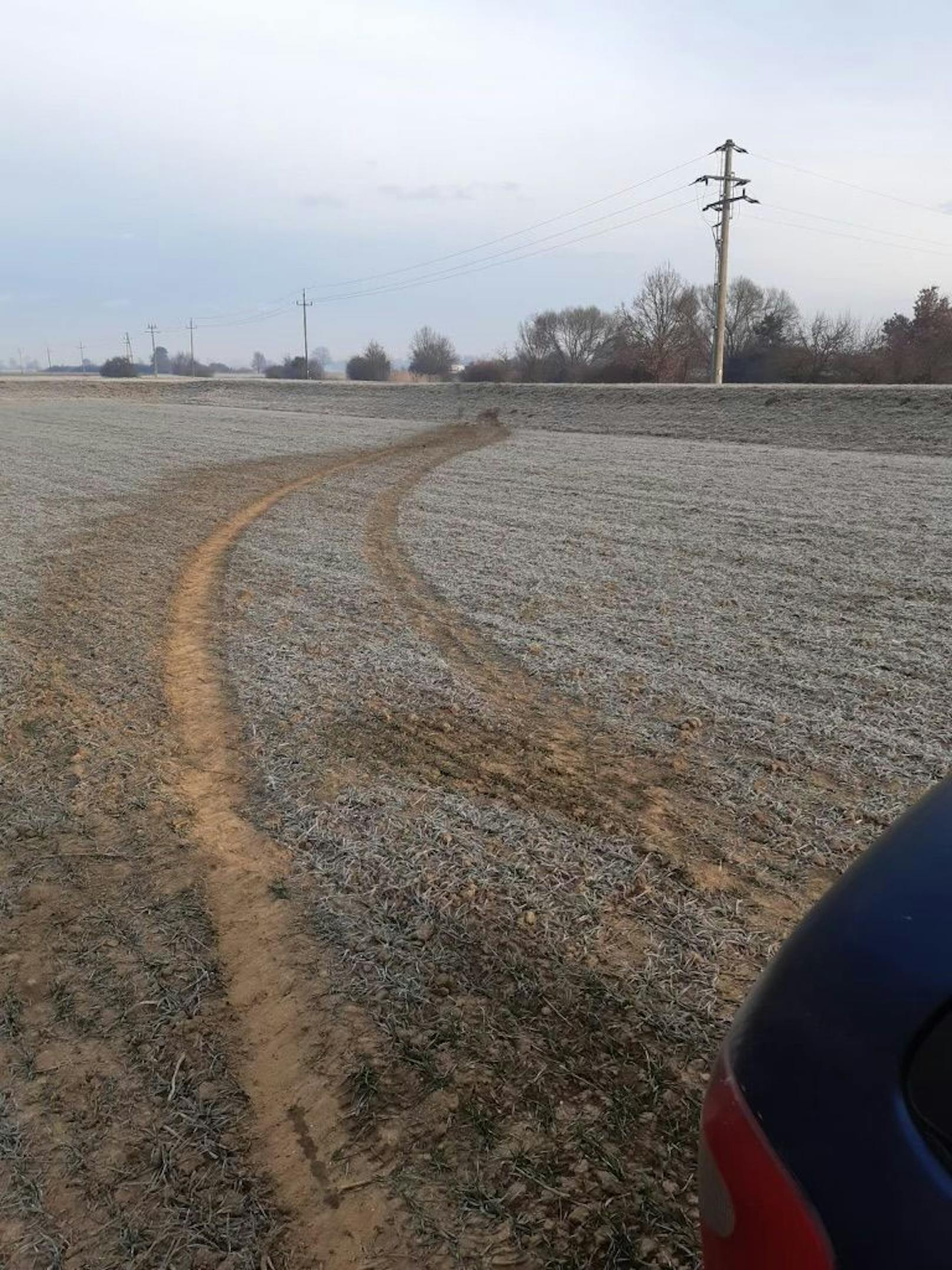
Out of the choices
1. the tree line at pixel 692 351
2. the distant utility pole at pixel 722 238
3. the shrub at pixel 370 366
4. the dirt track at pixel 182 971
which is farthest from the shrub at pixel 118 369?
the dirt track at pixel 182 971

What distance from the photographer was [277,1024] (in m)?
2.77

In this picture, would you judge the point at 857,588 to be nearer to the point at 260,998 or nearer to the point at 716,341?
the point at 260,998

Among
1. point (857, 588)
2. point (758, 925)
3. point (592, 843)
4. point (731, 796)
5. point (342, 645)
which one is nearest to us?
point (758, 925)

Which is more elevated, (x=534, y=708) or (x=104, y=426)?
(x=104, y=426)

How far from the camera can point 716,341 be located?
3897 centimetres

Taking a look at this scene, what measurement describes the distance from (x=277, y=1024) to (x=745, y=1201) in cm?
202

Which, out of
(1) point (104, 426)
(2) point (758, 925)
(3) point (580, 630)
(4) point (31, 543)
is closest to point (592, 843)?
(2) point (758, 925)

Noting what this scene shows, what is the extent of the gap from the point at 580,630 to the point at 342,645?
1.96 meters

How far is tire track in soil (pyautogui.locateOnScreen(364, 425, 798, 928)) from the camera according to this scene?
361 cm

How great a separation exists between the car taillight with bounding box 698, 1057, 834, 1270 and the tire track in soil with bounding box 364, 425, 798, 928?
7.03ft

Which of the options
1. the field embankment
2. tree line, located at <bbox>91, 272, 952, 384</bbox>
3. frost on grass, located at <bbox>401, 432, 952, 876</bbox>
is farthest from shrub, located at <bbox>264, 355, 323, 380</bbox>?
frost on grass, located at <bbox>401, 432, 952, 876</bbox>

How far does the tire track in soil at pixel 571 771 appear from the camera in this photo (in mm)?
3613

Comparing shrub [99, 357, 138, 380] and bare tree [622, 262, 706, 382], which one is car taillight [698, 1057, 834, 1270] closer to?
bare tree [622, 262, 706, 382]

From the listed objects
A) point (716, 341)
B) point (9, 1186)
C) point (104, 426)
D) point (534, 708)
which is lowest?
point (9, 1186)
